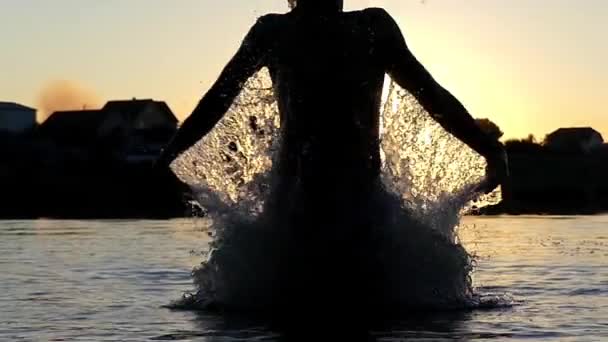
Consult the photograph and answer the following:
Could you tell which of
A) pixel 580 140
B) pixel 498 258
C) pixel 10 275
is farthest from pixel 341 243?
pixel 580 140

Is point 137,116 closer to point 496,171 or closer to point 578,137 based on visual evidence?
point 578,137

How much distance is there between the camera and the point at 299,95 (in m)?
9.98

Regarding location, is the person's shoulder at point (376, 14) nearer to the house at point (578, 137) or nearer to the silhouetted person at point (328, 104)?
the silhouetted person at point (328, 104)

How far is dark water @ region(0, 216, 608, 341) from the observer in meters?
8.34

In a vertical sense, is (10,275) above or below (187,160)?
below

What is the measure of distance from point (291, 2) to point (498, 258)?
5396 mm

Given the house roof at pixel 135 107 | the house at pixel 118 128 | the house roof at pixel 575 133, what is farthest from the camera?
the house roof at pixel 575 133

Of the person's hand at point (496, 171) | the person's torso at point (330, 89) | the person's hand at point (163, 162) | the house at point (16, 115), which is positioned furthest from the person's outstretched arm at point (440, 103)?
the house at point (16, 115)

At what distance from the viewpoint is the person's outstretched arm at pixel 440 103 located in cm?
1000

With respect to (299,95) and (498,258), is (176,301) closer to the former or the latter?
(299,95)

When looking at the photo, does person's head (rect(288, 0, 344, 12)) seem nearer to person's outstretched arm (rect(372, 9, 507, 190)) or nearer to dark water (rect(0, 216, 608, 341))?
person's outstretched arm (rect(372, 9, 507, 190))

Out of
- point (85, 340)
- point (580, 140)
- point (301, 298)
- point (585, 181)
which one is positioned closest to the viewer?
point (85, 340)

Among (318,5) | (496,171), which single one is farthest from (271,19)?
(496,171)

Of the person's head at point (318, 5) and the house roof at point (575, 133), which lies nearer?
the person's head at point (318, 5)
